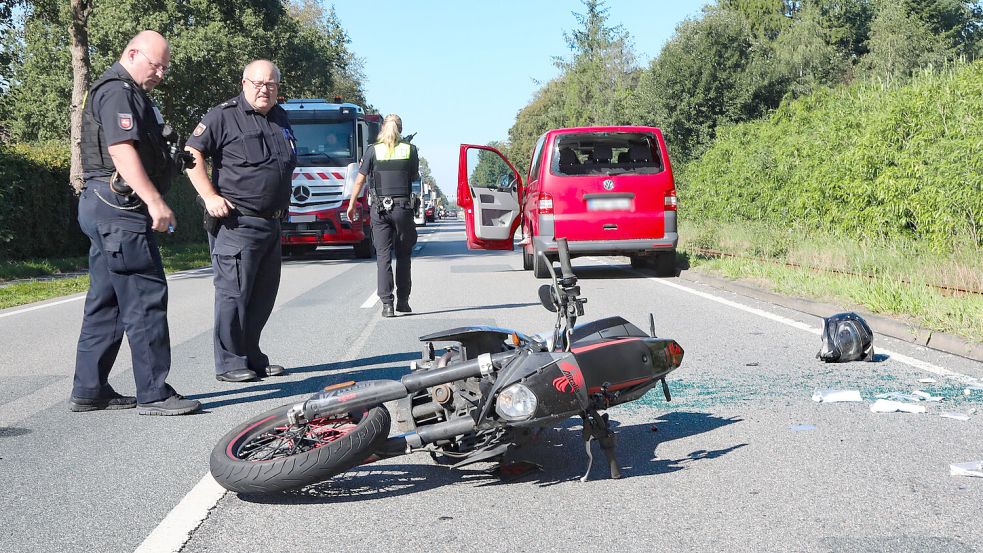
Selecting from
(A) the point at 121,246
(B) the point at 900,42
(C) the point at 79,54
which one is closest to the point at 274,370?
(A) the point at 121,246

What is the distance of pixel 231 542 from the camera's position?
136 inches

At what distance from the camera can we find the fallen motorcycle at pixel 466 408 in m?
3.70

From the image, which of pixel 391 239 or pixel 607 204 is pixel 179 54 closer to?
pixel 607 204

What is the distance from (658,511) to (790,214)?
1424cm

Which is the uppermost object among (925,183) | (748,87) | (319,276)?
(748,87)

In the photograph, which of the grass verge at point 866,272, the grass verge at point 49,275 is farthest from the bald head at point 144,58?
the grass verge at point 49,275

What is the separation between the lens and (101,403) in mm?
5715

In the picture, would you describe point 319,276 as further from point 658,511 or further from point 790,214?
point 658,511

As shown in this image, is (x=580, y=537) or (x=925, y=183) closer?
(x=580, y=537)

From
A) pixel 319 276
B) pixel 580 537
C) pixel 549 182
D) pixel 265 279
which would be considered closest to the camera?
pixel 580 537

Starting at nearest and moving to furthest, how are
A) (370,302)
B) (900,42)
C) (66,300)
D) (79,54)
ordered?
(370,302)
(66,300)
(79,54)
(900,42)

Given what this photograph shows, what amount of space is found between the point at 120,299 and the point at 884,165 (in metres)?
10.3

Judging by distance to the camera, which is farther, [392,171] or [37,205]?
[37,205]

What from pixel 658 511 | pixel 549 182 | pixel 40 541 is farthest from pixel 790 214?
pixel 40 541
